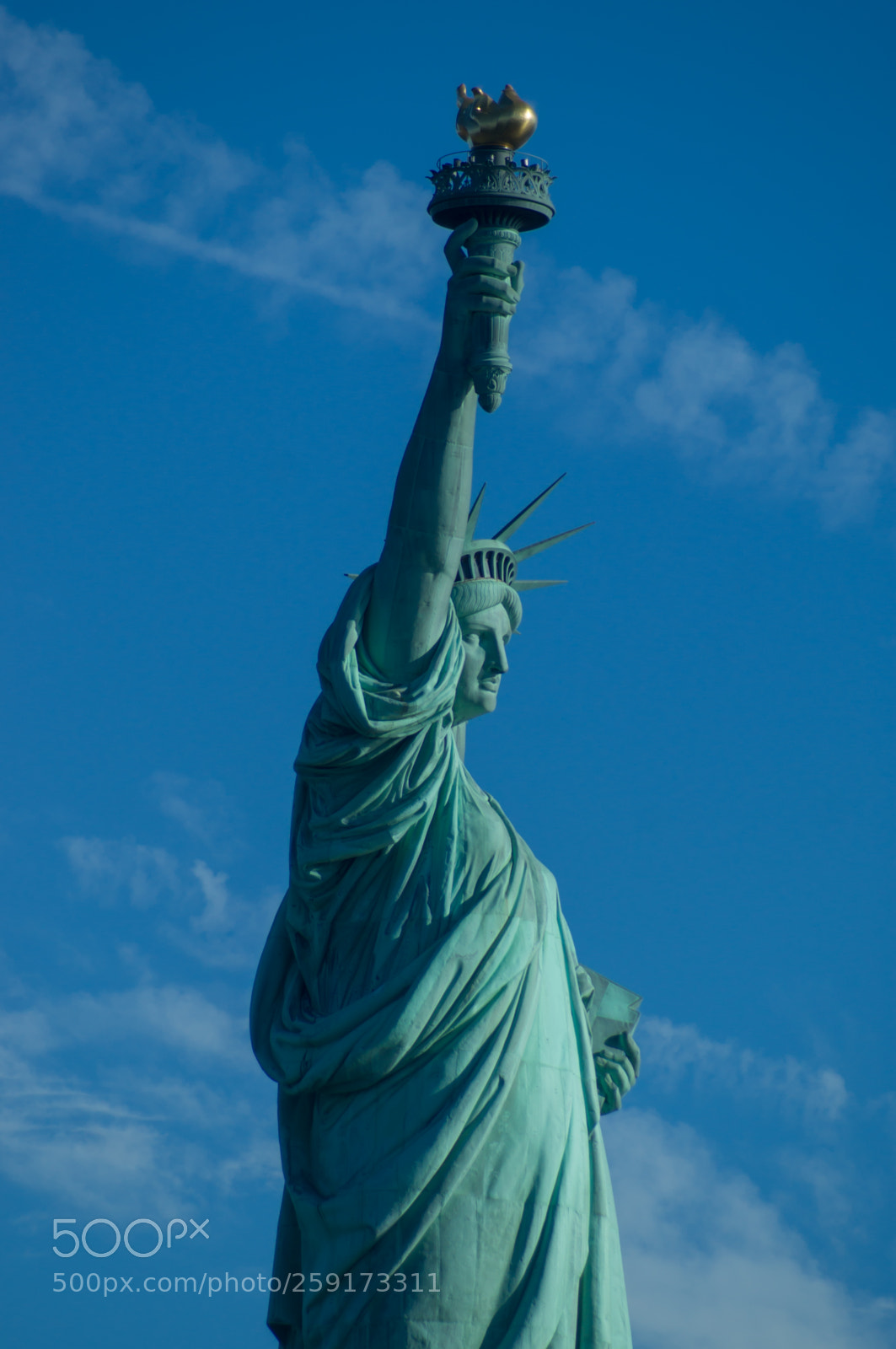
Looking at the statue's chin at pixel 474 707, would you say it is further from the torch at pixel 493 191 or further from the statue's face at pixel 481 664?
the torch at pixel 493 191

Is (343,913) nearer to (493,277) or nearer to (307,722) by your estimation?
(307,722)

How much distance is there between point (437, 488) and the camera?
13297 millimetres

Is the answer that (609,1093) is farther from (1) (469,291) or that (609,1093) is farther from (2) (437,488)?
(1) (469,291)

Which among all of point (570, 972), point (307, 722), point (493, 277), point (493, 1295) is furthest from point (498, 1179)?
point (493, 277)

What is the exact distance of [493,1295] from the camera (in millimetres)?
12891

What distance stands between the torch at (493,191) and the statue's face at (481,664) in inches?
71.7

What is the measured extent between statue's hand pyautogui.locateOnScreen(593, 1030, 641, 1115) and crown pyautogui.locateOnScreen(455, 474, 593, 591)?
2981 millimetres

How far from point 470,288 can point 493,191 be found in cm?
56

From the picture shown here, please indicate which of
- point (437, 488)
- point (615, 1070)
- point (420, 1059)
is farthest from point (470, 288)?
point (615, 1070)

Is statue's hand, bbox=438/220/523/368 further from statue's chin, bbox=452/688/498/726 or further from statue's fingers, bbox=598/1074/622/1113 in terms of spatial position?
statue's fingers, bbox=598/1074/622/1113

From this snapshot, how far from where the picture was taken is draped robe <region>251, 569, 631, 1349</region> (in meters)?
12.9

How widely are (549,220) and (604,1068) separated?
525 cm

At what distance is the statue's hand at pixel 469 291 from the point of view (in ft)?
43.2

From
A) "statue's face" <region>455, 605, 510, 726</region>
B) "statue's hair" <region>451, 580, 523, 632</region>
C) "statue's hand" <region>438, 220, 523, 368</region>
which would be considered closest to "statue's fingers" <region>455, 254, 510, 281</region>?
"statue's hand" <region>438, 220, 523, 368</region>
